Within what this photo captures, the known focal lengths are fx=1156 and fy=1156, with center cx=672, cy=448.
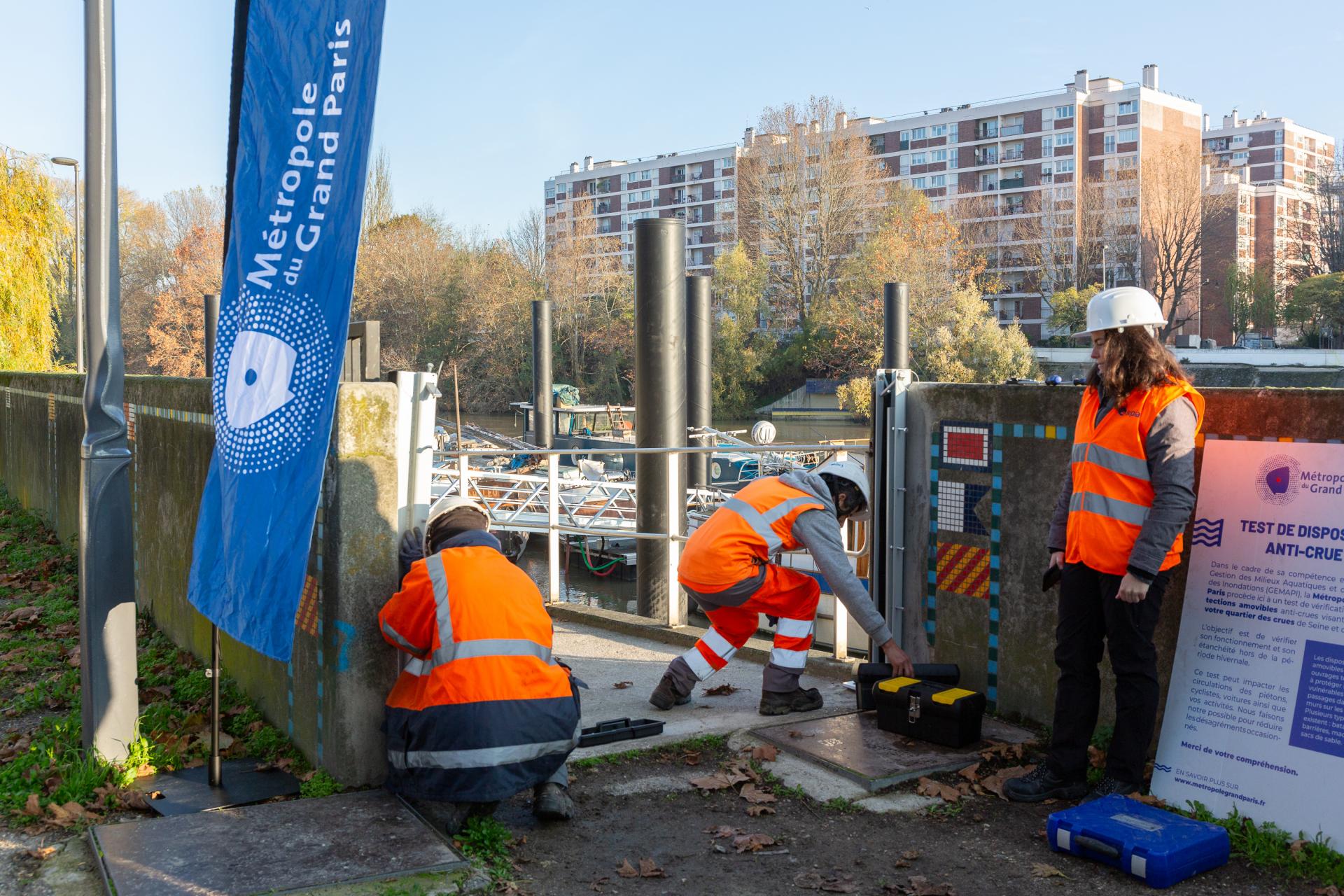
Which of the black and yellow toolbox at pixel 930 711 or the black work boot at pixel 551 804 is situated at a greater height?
the black and yellow toolbox at pixel 930 711

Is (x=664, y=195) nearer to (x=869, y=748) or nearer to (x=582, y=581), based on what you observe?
(x=582, y=581)

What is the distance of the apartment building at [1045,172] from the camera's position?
73.2 metres

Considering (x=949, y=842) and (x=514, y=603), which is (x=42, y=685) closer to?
(x=514, y=603)

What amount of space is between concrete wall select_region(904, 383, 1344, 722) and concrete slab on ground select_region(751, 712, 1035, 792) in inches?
12.9

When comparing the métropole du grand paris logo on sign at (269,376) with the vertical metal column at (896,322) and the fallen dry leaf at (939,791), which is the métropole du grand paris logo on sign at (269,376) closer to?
the fallen dry leaf at (939,791)

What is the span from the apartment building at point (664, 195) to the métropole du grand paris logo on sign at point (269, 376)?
96658mm

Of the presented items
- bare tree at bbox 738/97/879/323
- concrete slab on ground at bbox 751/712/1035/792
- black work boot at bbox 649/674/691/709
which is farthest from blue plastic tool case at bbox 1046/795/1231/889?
bare tree at bbox 738/97/879/323

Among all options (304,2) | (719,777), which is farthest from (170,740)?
(304,2)

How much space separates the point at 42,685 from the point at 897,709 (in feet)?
15.5

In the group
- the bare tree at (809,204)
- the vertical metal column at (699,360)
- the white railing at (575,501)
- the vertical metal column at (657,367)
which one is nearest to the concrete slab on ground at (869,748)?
the white railing at (575,501)

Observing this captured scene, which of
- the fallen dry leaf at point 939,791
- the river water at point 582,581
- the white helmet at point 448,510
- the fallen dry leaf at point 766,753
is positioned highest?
the white helmet at point 448,510

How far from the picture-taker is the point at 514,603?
429 centimetres

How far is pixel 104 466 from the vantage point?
5027 mm

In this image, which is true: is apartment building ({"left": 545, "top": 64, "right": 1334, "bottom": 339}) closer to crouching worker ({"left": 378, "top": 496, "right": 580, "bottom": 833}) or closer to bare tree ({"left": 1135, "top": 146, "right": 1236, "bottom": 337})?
bare tree ({"left": 1135, "top": 146, "right": 1236, "bottom": 337})
